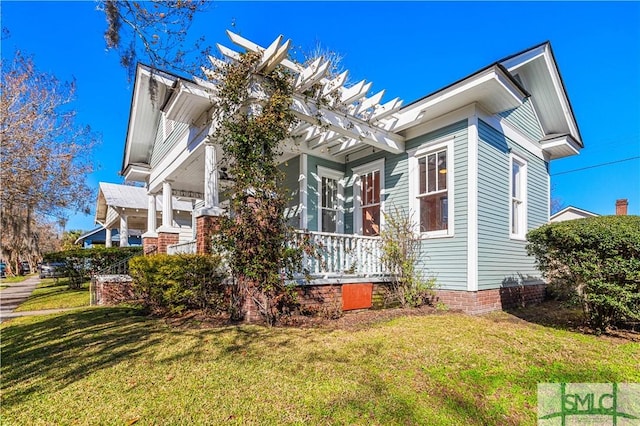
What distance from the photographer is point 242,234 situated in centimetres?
539

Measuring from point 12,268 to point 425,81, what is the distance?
36.1 m

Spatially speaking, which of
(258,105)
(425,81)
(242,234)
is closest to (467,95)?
(258,105)

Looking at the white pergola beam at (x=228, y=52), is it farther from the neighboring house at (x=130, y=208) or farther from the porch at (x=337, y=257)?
the neighboring house at (x=130, y=208)

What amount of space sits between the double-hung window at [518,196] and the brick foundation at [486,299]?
1.40 metres

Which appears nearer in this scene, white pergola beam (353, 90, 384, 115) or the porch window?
white pergola beam (353, 90, 384, 115)

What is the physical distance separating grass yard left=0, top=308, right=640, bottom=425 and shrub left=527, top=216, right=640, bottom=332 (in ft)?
1.65

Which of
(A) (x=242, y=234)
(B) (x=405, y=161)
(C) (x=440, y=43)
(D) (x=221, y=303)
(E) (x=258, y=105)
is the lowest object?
(D) (x=221, y=303)

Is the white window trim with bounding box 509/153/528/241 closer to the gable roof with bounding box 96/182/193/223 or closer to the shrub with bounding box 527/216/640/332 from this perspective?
the shrub with bounding box 527/216/640/332

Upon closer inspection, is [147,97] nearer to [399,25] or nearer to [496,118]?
[399,25]

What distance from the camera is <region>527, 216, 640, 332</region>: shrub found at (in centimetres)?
463

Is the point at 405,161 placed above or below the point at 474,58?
below

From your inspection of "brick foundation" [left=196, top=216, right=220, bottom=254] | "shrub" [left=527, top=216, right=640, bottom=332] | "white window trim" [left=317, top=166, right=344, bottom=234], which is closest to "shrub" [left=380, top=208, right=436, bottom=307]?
"white window trim" [left=317, top=166, right=344, bottom=234]

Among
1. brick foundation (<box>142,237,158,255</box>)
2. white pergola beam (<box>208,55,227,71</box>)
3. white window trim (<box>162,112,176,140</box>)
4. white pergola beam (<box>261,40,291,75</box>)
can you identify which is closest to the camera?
white pergola beam (<box>261,40,291,75</box>)

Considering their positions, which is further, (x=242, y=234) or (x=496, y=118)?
(x=496, y=118)
